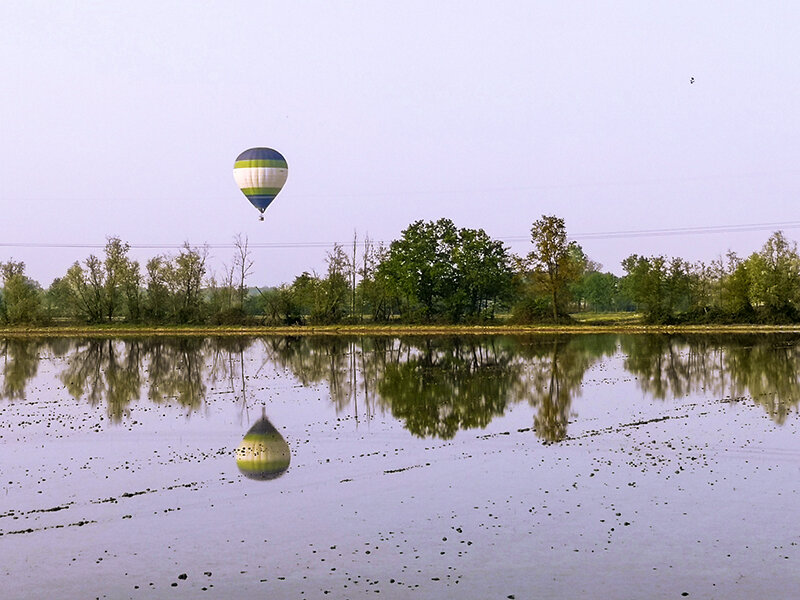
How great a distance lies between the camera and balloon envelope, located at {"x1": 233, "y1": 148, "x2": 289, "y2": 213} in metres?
77.7

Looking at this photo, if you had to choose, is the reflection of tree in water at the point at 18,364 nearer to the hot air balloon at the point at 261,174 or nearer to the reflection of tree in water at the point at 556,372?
the hot air balloon at the point at 261,174

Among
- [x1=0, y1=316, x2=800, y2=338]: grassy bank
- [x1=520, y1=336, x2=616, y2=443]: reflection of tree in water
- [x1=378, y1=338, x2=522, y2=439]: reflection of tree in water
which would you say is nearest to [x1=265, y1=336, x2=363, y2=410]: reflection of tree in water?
[x1=378, y1=338, x2=522, y2=439]: reflection of tree in water

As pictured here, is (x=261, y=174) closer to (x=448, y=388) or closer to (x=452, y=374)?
(x=452, y=374)

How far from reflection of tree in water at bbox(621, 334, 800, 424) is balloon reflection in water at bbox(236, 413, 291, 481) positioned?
18.3 meters

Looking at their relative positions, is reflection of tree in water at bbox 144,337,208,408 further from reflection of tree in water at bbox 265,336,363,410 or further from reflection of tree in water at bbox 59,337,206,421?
reflection of tree in water at bbox 265,336,363,410

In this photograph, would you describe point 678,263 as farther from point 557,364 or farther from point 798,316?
point 557,364

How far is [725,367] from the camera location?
56.2 meters

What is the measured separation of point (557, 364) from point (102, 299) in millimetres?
86387

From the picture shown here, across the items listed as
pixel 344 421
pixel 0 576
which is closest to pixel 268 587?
pixel 0 576

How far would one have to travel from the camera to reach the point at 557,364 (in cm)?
5997

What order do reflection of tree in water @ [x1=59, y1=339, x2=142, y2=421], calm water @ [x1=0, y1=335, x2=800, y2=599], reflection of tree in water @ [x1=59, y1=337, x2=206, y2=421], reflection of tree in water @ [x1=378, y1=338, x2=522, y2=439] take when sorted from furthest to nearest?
reflection of tree in water @ [x1=59, y1=337, x2=206, y2=421], reflection of tree in water @ [x1=59, y1=339, x2=142, y2=421], reflection of tree in water @ [x1=378, y1=338, x2=522, y2=439], calm water @ [x1=0, y1=335, x2=800, y2=599]

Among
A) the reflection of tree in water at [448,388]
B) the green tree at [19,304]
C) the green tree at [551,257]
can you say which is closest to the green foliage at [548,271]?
the green tree at [551,257]

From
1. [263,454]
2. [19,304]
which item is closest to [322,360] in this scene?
[263,454]

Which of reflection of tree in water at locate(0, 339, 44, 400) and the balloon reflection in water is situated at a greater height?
reflection of tree in water at locate(0, 339, 44, 400)
